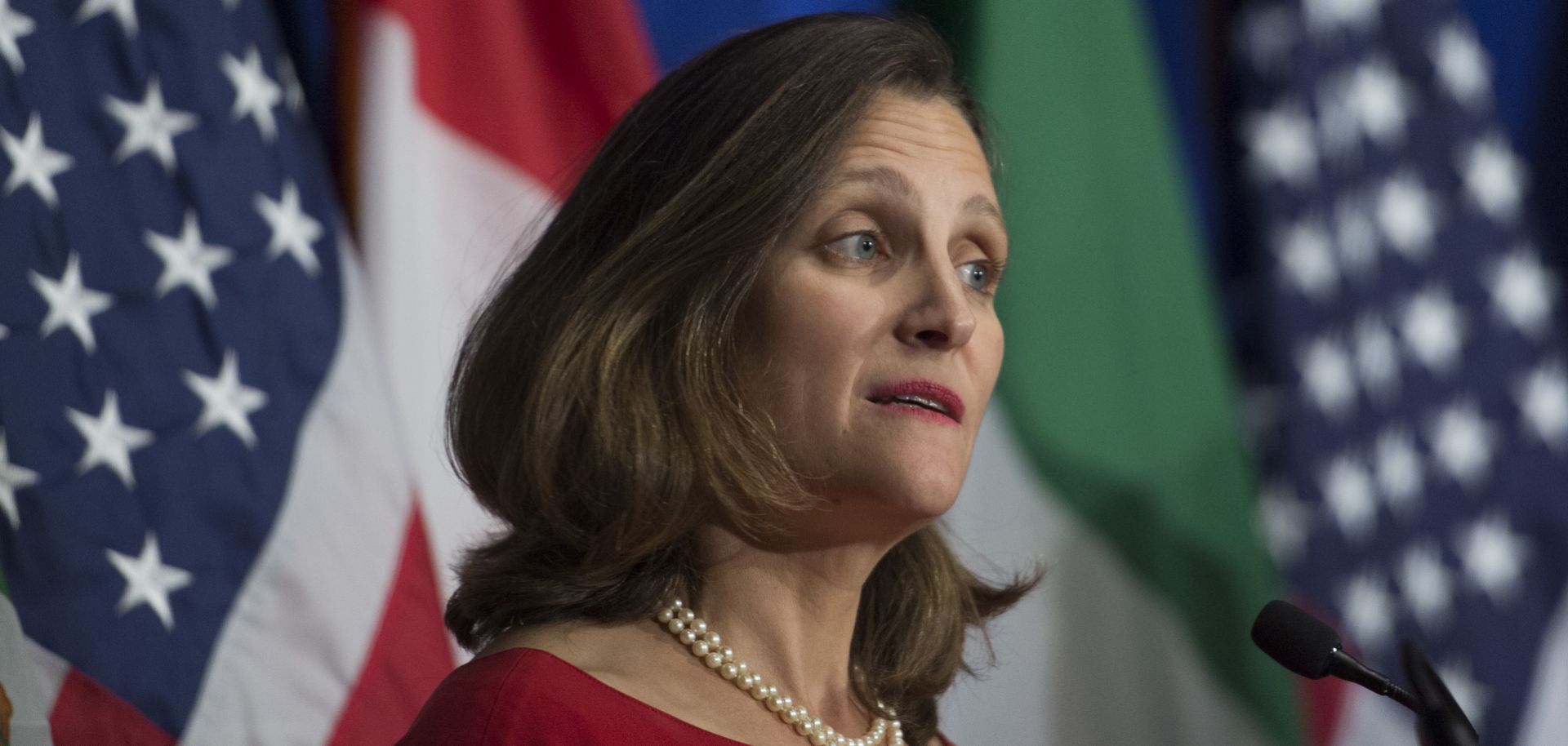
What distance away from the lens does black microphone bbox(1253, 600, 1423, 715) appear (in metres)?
1.23

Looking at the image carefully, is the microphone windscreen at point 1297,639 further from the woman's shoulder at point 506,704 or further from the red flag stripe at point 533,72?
the red flag stripe at point 533,72

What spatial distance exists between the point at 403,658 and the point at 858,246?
962 millimetres

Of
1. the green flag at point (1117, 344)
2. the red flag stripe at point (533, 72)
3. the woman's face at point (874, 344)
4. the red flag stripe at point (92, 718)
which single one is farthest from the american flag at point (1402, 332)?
the red flag stripe at point (92, 718)

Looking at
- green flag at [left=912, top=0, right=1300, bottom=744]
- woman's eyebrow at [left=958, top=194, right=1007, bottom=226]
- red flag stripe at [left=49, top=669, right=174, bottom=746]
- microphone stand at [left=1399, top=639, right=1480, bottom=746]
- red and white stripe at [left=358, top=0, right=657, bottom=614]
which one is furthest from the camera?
green flag at [left=912, top=0, right=1300, bottom=744]

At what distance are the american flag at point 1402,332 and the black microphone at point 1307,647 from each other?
1591 millimetres

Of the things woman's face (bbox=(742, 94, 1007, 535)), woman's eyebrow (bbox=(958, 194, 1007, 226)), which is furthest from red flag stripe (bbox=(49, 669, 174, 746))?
woman's eyebrow (bbox=(958, 194, 1007, 226))

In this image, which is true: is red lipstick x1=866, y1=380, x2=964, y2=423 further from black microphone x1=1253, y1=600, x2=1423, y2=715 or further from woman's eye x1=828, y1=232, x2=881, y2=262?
black microphone x1=1253, y1=600, x2=1423, y2=715

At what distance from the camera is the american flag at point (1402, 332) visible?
280cm

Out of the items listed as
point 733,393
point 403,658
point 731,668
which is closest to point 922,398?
point 733,393

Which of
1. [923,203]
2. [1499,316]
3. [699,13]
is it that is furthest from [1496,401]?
[923,203]

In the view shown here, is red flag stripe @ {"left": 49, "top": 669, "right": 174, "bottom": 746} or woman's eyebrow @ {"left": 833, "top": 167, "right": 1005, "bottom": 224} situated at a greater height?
woman's eyebrow @ {"left": 833, "top": 167, "right": 1005, "bottom": 224}

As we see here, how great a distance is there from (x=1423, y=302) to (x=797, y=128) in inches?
72.9

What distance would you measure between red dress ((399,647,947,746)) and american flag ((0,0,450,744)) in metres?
0.64

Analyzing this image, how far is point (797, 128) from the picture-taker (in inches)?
57.5
